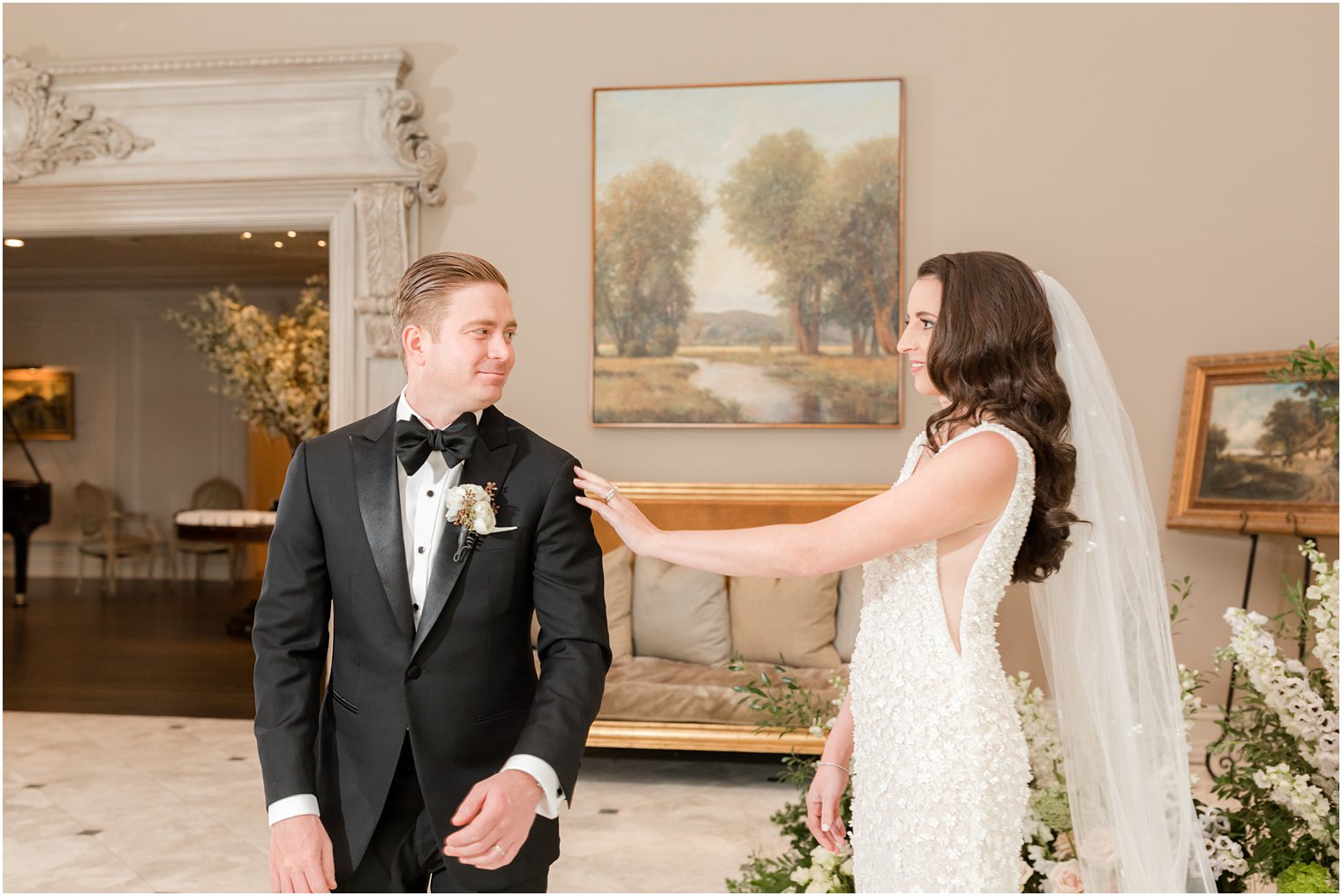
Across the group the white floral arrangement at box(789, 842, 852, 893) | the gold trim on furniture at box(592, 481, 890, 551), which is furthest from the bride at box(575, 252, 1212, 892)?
the gold trim on furniture at box(592, 481, 890, 551)

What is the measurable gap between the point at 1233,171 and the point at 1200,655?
2.44 metres

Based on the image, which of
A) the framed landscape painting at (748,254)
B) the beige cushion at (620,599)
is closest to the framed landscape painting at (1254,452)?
the framed landscape painting at (748,254)

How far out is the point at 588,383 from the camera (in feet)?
18.8

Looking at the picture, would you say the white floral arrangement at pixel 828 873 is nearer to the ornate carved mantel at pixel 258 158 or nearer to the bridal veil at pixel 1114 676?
the bridal veil at pixel 1114 676

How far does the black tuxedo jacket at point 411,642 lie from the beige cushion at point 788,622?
3.44 metres

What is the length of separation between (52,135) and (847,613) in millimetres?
4901

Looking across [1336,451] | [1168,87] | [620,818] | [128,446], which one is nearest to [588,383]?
[620,818]

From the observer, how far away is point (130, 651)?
8.30m

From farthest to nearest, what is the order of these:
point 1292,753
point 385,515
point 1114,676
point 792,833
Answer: point 792,833 < point 1292,753 < point 1114,676 < point 385,515

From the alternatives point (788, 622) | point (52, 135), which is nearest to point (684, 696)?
point (788, 622)

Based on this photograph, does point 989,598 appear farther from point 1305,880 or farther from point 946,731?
point 1305,880

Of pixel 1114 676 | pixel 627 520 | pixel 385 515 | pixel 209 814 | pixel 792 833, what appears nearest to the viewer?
pixel 385 515

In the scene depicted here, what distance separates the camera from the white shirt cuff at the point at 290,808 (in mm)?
1808

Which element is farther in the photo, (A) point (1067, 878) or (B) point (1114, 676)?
(A) point (1067, 878)
